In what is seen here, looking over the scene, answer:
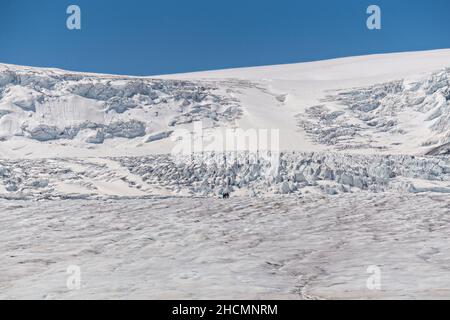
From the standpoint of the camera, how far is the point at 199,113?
36.0 metres

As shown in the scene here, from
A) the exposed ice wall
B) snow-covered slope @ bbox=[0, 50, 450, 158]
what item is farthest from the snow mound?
the exposed ice wall

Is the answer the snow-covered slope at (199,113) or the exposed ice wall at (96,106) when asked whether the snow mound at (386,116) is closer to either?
the snow-covered slope at (199,113)

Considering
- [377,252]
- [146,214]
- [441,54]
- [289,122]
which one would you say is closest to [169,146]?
[289,122]

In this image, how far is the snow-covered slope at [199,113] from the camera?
102 ft

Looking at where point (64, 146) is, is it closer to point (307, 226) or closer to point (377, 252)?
point (307, 226)

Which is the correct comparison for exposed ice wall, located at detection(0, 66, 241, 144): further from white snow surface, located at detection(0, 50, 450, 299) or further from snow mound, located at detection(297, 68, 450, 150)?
snow mound, located at detection(297, 68, 450, 150)

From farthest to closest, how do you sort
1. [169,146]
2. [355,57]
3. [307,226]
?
[355,57] < [169,146] < [307,226]

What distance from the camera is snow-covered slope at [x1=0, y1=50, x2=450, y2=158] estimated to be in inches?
1221

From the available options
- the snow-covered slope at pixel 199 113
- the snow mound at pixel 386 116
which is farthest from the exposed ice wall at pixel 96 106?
the snow mound at pixel 386 116

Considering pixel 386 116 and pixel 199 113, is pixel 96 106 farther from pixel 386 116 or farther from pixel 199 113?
pixel 386 116

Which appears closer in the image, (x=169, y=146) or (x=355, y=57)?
(x=169, y=146)

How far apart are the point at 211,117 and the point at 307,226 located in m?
26.7

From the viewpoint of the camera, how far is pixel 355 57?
60656mm

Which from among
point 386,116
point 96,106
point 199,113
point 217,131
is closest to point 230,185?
point 217,131
